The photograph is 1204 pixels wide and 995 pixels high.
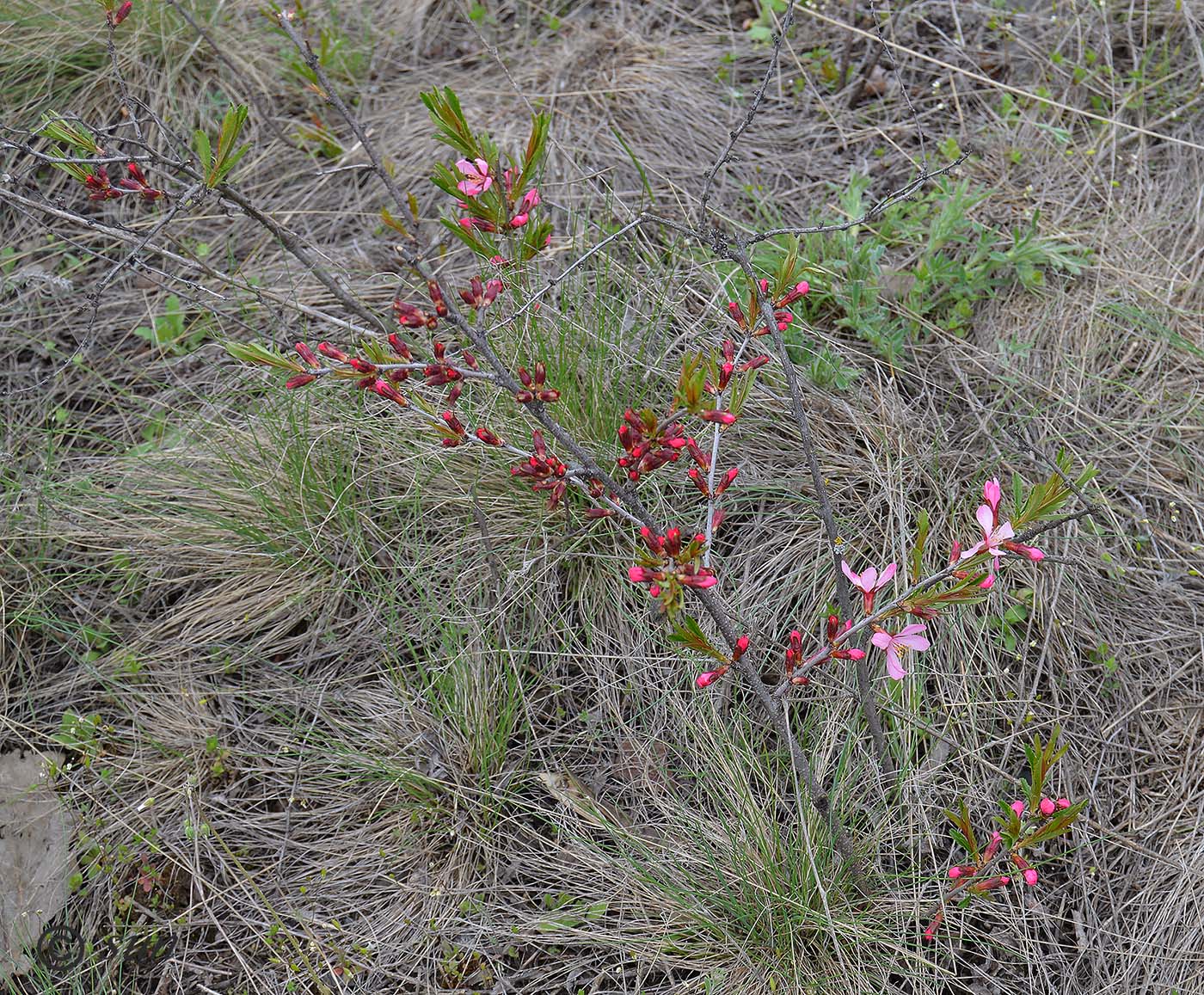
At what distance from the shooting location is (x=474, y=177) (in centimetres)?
150

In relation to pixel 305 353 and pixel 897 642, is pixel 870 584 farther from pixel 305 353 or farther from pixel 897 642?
pixel 305 353

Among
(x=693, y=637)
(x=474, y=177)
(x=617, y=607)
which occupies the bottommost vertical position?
(x=617, y=607)

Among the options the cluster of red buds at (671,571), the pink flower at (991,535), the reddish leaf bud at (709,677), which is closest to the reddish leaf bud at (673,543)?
the cluster of red buds at (671,571)

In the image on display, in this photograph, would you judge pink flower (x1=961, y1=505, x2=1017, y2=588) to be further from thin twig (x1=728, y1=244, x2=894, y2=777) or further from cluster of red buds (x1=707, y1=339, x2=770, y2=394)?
cluster of red buds (x1=707, y1=339, x2=770, y2=394)

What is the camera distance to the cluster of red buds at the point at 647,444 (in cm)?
148

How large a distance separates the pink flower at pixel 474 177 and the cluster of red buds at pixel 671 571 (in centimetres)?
62

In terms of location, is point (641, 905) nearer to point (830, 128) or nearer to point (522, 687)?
point (522, 687)

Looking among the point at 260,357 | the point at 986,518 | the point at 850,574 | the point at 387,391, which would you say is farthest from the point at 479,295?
the point at 986,518

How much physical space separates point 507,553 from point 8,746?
52.6 inches

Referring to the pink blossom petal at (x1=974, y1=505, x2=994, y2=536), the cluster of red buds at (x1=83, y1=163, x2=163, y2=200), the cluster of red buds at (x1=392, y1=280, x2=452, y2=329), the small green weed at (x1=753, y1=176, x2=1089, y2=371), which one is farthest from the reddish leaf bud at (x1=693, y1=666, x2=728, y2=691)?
the cluster of red buds at (x1=83, y1=163, x2=163, y2=200)

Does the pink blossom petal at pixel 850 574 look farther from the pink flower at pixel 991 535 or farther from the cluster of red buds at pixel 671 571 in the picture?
the cluster of red buds at pixel 671 571

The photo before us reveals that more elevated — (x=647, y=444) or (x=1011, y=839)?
(x=647, y=444)

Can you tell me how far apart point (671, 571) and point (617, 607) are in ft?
2.67

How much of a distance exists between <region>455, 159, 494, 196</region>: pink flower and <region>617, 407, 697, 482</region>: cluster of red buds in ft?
1.44
